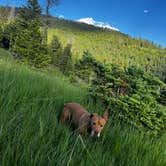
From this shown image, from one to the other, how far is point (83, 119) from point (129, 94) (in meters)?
1.70

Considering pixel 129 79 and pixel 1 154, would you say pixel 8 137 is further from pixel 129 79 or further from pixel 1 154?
pixel 129 79

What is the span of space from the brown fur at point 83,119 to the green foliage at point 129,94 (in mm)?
794

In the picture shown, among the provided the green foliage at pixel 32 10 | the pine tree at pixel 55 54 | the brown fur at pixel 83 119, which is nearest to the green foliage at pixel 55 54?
the pine tree at pixel 55 54

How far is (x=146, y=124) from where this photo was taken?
5.05 metres

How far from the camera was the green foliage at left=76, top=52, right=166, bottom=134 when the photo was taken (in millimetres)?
5086

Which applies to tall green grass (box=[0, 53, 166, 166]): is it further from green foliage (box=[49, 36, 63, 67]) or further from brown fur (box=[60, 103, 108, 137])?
green foliage (box=[49, 36, 63, 67])

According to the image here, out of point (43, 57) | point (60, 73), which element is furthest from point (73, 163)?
point (43, 57)

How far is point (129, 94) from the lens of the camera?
5.61m

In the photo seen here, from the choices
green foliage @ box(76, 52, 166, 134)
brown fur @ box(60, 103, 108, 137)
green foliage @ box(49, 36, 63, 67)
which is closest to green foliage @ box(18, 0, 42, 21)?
green foliage @ box(49, 36, 63, 67)

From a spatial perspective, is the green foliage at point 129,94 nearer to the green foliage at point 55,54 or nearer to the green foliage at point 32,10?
the green foliage at point 55,54

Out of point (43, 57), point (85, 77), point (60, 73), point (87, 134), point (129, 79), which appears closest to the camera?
point (87, 134)

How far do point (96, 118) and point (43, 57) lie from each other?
3688cm

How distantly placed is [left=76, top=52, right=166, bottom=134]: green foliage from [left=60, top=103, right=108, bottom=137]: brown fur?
2.61ft

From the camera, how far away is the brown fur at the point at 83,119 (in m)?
3.74
